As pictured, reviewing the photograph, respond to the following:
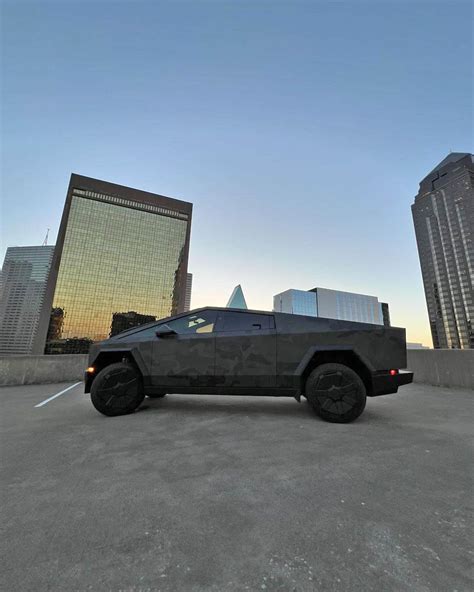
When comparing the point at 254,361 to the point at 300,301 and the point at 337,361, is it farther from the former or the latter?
the point at 300,301

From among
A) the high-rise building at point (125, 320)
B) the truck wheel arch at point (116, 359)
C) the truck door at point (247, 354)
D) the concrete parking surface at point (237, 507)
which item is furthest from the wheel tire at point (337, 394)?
the high-rise building at point (125, 320)

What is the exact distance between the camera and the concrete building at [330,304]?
397 ft

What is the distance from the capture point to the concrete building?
121 metres

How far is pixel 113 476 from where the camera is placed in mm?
2051

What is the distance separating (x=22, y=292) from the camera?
157 meters

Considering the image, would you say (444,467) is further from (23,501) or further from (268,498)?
(23,501)

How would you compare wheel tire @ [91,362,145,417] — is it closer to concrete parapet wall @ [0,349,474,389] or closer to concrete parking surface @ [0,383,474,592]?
concrete parking surface @ [0,383,474,592]

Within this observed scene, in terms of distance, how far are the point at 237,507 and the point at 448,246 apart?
440 ft

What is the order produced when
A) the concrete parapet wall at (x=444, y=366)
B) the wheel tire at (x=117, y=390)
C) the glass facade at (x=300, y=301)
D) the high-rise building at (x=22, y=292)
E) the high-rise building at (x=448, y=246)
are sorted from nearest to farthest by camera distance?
the wheel tire at (x=117, y=390), the concrete parapet wall at (x=444, y=366), the high-rise building at (x=448, y=246), the glass facade at (x=300, y=301), the high-rise building at (x=22, y=292)

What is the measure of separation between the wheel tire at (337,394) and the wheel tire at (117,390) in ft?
8.48

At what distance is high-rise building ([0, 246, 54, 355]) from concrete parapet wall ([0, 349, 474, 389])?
591 feet

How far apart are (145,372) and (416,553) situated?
3552 millimetres

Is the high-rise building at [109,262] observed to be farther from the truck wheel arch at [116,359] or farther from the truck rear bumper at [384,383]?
the truck rear bumper at [384,383]

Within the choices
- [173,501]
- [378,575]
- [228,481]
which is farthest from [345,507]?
[173,501]
